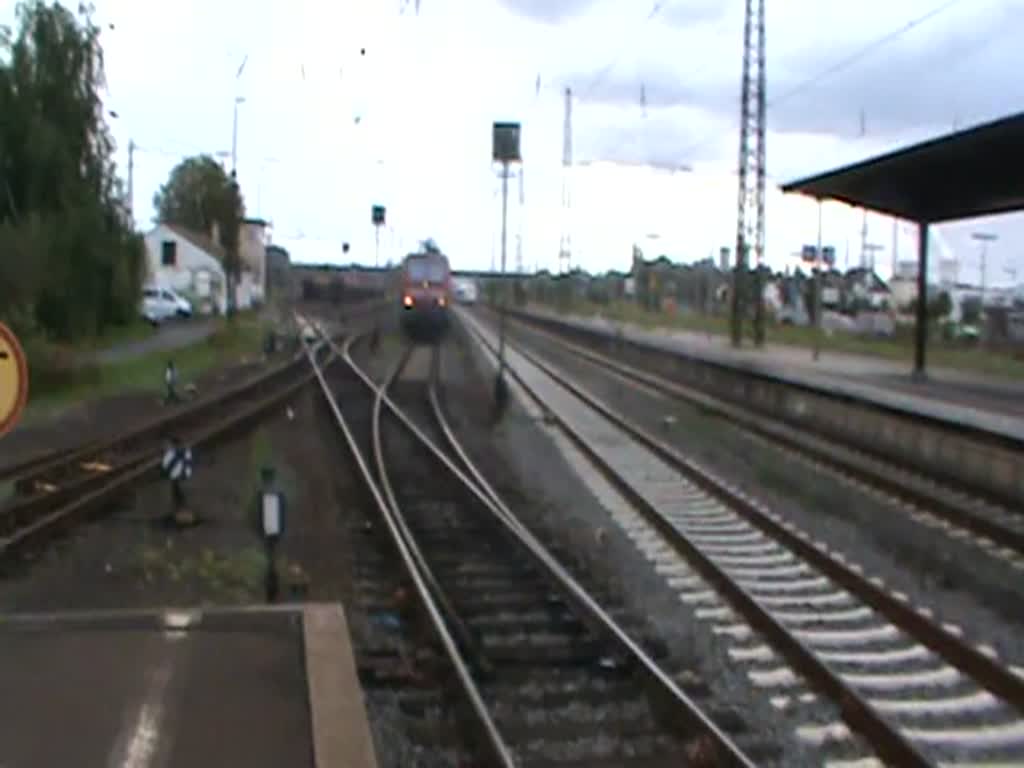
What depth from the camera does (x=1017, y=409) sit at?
30.9 meters

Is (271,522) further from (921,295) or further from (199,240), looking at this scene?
(199,240)

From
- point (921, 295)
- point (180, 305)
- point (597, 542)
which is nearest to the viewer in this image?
point (597, 542)

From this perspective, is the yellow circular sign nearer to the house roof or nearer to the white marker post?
the white marker post

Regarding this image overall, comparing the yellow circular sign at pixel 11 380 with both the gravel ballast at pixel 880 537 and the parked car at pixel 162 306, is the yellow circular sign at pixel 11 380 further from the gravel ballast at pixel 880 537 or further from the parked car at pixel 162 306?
the parked car at pixel 162 306

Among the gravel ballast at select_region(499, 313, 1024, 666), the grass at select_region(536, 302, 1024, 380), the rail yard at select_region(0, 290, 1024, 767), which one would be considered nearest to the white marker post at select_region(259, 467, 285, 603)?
the rail yard at select_region(0, 290, 1024, 767)

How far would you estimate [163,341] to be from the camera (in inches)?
2373

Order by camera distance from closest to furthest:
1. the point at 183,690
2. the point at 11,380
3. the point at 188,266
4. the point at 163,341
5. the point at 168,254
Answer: the point at 183,690 → the point at 11,380 → the point at 163,341 → the point at 168,254 → the point at 188,266

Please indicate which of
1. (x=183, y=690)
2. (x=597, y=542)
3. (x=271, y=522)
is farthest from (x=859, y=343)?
(x=183, y=690)

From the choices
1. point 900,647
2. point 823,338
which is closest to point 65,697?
point 900,647

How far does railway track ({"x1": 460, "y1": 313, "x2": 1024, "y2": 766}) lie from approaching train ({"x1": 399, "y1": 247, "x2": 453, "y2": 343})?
50.3 m

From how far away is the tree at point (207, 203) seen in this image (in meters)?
69.4

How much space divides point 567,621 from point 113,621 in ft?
10.5

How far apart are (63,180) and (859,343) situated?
33.8 metres

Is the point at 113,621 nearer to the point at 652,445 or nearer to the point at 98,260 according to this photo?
the point at 652,445
